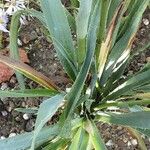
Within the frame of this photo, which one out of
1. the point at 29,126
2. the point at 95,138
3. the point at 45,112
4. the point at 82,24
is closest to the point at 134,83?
the point at 95,138

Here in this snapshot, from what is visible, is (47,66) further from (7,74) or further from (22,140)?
(22,140)

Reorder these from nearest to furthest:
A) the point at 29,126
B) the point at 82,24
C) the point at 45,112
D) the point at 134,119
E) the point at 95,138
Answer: the point at 45,112 < the point at 82,24 < the point at 134,119 < the point at 95,138 < the point at 29,126

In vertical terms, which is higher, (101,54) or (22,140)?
(101,54)

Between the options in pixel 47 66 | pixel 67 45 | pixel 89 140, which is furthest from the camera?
pixel 47 66

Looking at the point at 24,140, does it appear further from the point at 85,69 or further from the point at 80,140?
the point at 85,69

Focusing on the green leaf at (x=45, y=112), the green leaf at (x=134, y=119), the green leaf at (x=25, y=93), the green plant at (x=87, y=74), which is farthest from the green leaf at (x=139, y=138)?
the green leaf at (x=45, y=112)

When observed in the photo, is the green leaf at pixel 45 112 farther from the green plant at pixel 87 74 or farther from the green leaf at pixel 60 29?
the green leaf at pixel 60 29

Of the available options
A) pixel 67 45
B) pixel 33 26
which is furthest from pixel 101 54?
pixel 33 26
